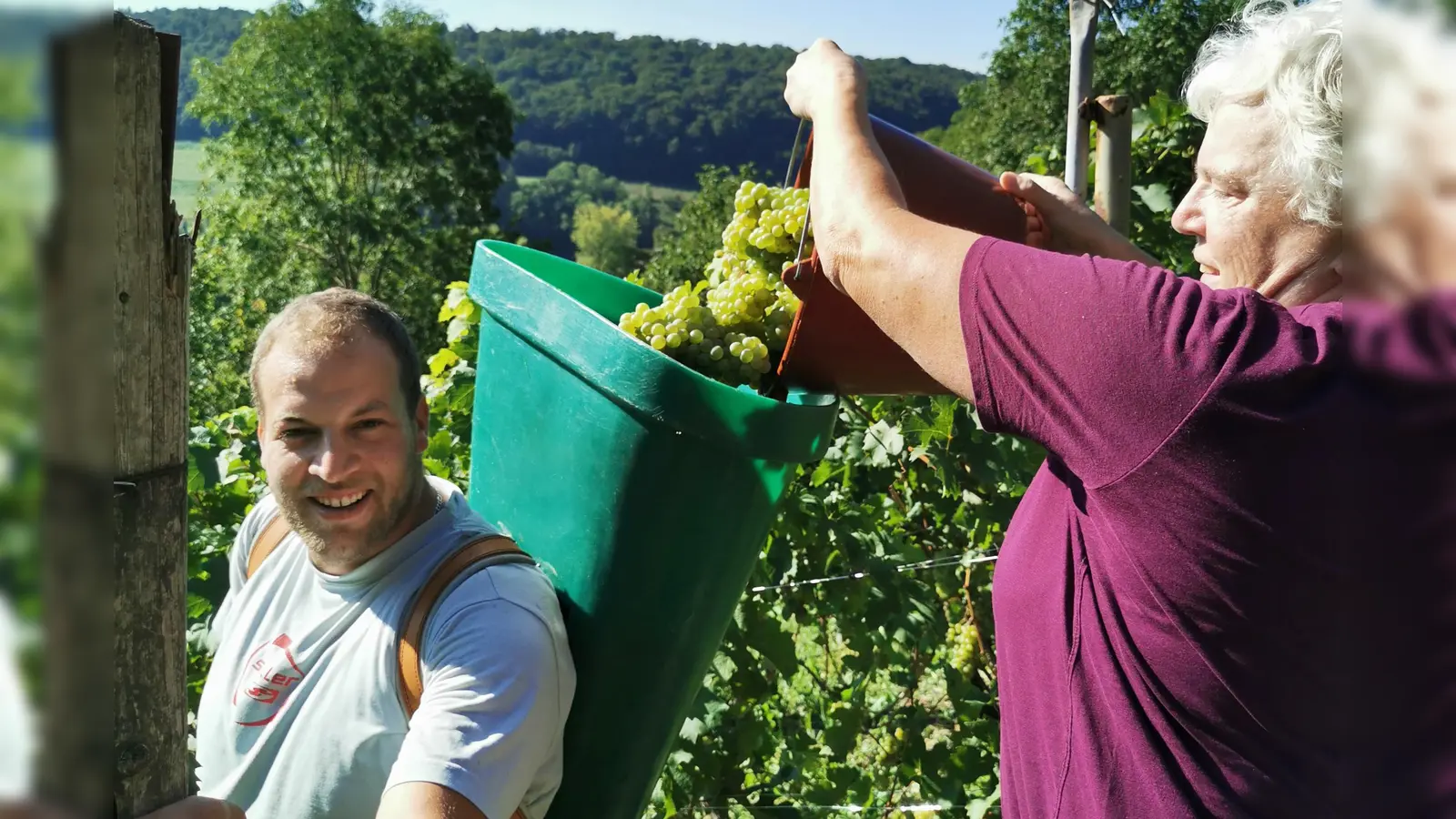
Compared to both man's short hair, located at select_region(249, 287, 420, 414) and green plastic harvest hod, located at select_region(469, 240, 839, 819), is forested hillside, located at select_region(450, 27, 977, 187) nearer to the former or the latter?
man's short hair, located at select_region(249, 287, 420, 414)

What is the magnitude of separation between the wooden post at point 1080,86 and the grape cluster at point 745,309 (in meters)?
0.83

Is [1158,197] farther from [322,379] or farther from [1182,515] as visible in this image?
[1182,515]

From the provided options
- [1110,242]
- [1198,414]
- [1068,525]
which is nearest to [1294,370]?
[1198,414]

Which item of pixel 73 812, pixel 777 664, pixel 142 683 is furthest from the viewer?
pixel 777 664

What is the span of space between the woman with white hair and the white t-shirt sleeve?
0.58 metres

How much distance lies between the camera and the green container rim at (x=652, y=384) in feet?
4.62

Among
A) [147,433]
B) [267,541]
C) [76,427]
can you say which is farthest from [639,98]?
[76,427]

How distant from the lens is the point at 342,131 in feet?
153

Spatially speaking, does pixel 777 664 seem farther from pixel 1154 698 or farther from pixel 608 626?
pixel 1154 698

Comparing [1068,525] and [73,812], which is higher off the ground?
[73,812]

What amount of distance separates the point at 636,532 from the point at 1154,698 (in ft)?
2.17

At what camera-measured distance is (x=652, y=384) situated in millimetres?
1412

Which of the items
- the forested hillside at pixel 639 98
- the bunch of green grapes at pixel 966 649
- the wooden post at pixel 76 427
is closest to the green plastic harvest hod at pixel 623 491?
the wooden post at pixel 76 427

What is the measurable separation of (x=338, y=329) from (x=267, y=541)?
1.33ft
